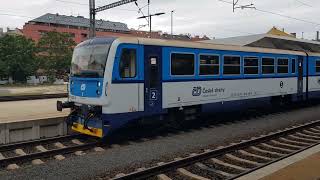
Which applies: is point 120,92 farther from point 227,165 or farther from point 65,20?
point 65,20

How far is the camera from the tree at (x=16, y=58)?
51.8 meters

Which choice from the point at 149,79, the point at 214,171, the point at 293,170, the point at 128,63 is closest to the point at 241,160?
the point at 214,171

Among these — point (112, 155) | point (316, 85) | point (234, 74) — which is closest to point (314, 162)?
point (112, 155)

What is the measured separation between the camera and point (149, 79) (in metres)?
11.4

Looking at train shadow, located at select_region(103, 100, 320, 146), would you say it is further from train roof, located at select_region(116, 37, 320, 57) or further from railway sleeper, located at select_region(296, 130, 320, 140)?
railway sleeper, located at select_region(296, 130, 320, 140)

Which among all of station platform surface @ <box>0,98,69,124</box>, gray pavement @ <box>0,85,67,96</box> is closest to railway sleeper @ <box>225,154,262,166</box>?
station platform surface @ <box>0,98,69,124</box>

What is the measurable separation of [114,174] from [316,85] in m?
15.9

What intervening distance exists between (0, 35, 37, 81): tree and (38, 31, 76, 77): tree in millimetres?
2072

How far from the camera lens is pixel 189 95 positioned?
12.7 meters

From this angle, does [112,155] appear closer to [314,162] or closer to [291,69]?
[314,162]

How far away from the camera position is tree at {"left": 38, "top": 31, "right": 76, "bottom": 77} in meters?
55.6

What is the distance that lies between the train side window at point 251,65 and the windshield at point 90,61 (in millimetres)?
6501

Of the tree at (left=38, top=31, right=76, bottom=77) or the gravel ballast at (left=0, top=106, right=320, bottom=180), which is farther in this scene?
the tree at (left=38, top=31, right=76, bottom=77)

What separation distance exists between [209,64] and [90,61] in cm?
438
